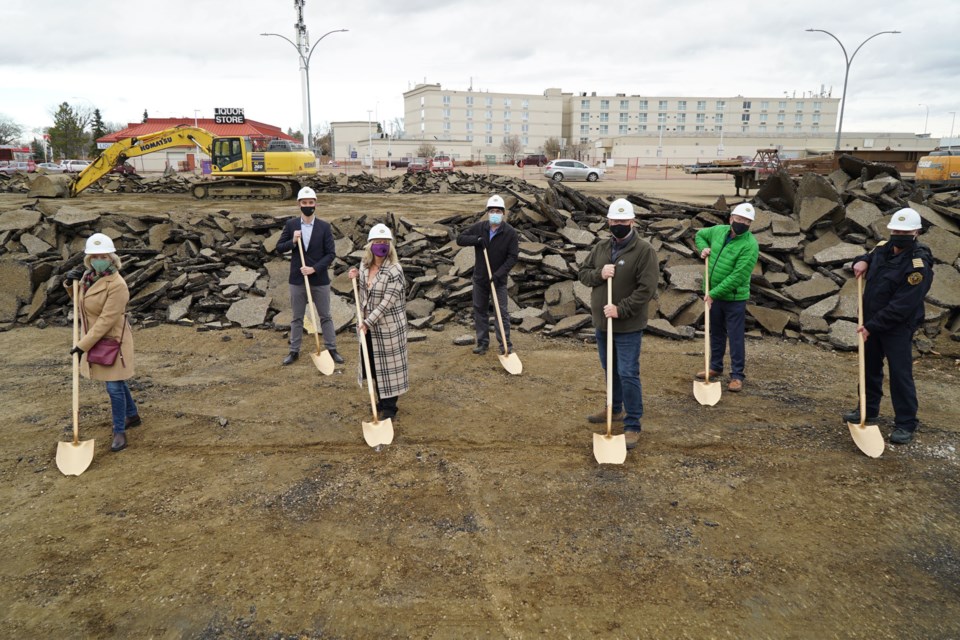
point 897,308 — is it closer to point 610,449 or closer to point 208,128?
point 610,449

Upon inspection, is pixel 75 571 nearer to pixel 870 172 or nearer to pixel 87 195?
pixel 870 172

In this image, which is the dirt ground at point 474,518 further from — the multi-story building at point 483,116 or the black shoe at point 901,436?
the multi-story building at point 483,116

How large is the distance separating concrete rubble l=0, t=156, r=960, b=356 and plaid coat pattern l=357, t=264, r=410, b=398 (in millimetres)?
3366

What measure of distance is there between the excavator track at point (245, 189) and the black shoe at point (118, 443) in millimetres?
17030

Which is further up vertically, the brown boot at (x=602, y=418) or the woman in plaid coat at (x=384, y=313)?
the woman in plaid coat at (x=384, y=313)

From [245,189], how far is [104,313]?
1775cm

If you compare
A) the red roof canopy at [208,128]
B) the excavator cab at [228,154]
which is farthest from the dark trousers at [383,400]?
the red roof canopy at [208,128]

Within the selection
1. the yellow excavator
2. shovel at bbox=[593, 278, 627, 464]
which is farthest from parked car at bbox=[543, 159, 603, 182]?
shovel at bbox=[593, 278, 627, 464]

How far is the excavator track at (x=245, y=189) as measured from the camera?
21.0 meters

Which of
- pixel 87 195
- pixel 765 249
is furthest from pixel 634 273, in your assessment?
pixel 87 195

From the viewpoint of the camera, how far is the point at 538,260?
394 inches

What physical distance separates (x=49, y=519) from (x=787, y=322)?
8896 millimetres

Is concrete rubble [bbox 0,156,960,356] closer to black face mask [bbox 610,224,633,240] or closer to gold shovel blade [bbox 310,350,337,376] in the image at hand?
gold shovel blade [bbox 310,350,337,376]

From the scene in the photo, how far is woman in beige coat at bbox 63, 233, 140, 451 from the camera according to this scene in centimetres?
489
